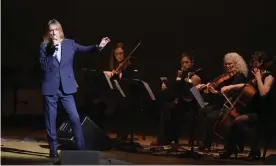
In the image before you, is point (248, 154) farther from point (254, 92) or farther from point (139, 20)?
point (139, 20)

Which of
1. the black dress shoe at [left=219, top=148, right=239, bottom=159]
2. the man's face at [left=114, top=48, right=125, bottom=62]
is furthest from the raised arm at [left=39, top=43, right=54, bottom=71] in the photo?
the black dress shoe at [left=219, top=148, right=239, bottom=159]

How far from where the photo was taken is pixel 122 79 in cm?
691

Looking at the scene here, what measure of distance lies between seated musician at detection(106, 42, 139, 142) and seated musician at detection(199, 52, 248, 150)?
91 cm

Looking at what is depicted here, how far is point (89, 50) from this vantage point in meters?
5.89

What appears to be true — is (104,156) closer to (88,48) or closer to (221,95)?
(88,48)

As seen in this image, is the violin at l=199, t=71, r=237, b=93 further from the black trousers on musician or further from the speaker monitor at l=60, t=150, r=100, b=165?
the speaker monitor at l=60, t=150, r=100, b=165

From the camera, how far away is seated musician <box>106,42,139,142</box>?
7129 mm

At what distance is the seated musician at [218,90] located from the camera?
6.67 metres

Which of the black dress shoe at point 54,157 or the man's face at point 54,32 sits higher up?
the man's face at point 54,32

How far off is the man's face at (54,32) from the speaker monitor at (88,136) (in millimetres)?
1029

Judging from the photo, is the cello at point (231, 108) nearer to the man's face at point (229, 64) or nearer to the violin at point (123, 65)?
the man's face at point (229, 64)

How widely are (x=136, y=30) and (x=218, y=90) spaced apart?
319cm

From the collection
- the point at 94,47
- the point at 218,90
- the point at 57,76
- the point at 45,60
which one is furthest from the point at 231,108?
the point at 45,60

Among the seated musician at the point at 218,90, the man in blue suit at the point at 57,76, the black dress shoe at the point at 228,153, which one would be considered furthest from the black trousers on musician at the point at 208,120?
the man in blue suit at the point at 57,76
